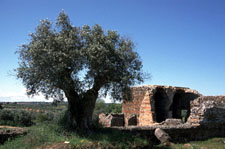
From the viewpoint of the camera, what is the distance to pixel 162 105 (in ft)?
67.6

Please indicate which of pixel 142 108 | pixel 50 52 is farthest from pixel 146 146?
pixel 142 108

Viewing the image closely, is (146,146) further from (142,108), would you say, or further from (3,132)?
(142,108)

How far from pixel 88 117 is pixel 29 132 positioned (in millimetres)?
2956

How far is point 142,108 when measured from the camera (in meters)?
19.3

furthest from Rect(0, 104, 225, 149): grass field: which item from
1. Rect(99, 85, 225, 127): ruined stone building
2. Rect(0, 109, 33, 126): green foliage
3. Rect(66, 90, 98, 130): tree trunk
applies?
Rect(0, 109, 33, 126): green foliage

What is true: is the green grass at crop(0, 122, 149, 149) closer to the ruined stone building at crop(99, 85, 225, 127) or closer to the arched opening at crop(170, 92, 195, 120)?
the ruined stone building at crop(99, 85, 225, 127)

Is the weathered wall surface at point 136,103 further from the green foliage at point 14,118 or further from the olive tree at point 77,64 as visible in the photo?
the green foliage at point 14,118

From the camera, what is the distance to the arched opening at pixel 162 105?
20189 millimetres

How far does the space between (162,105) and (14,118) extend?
19013 mm

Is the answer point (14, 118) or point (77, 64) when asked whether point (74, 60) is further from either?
point (14, 118)

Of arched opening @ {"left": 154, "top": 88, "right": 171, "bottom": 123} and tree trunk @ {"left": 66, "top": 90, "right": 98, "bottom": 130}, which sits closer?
tree trunk @ {"left": 66, "top": 90, "right": 98, "bottom": 130}

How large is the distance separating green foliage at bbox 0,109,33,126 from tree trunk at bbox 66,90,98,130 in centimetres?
1870

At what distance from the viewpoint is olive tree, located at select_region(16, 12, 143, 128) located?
9.91 metres

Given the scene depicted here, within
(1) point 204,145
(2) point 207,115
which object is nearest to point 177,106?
(2) point 207,115
